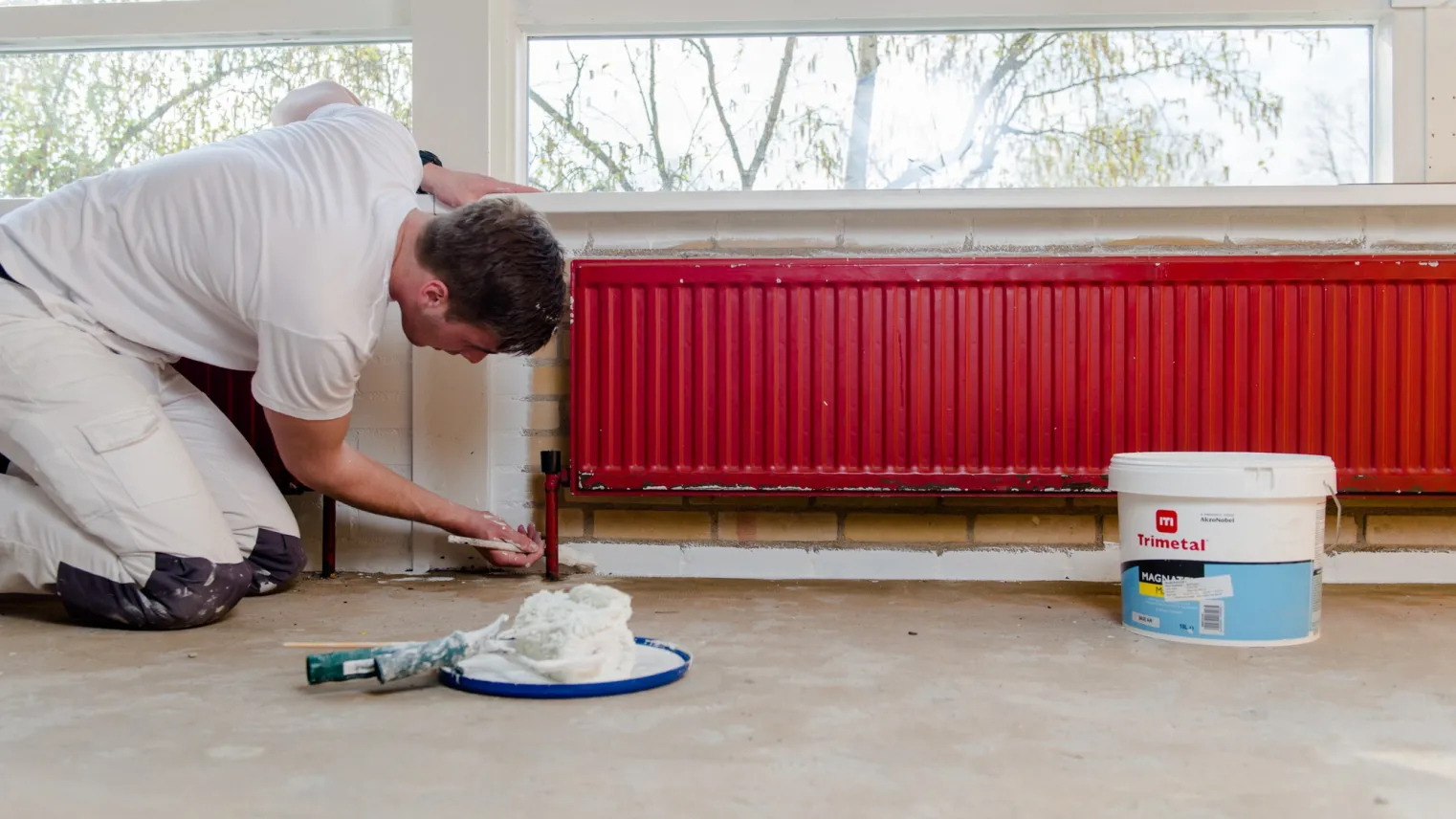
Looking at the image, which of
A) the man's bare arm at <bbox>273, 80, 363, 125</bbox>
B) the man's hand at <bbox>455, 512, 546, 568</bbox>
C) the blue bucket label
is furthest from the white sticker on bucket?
the man's bare arm at <bbox>273, 80, 363, 125</bbox>

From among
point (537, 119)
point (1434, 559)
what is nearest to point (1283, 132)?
point (1434, 559)

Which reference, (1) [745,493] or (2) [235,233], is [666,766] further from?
(1) [745,493]

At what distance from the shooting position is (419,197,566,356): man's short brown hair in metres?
1.63

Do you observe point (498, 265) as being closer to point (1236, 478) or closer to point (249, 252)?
point (249, 252)

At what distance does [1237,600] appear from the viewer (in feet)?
5.31

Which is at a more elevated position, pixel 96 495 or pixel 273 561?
pixel 96 495

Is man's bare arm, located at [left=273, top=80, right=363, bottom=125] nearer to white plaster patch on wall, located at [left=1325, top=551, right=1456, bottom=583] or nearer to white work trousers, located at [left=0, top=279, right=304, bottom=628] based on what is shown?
white work trousers, located at [left=0, top=279, right=304, bottom=628]

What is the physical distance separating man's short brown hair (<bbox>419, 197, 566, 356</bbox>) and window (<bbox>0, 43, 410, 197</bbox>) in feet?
3.49

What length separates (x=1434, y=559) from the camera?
2330 millimetres

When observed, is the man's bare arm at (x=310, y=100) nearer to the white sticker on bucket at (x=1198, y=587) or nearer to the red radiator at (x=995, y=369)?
the red radiator at (x=995, y=369)

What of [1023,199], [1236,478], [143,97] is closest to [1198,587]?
[1236,478]

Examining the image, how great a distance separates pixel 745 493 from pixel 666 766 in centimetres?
131

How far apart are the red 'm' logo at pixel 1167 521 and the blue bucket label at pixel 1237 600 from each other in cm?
5

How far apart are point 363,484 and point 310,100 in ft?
2.58
